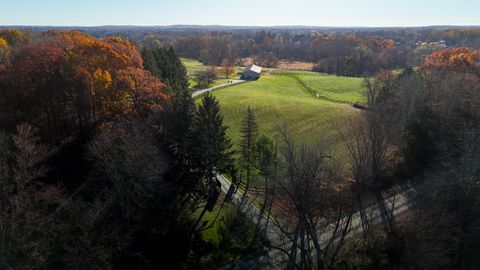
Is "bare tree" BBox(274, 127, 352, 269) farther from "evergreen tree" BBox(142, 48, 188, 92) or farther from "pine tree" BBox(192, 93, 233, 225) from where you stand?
"evergreen tree" BBox(142, 48, 188, 92)

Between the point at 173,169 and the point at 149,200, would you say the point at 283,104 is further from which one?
A: the point at 149,200

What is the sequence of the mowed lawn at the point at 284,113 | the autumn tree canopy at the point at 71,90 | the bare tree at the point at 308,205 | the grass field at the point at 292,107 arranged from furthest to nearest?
the grass field at the point at 292,107
the mowed lawn at the point at 284,113
the autumn tree canopy at the point at 71,90
the bare tree at the point at 308,205

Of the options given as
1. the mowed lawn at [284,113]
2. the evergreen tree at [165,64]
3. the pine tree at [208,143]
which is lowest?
the mowed lawn at [284,113]

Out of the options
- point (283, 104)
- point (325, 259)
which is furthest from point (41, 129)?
point (283, 104)

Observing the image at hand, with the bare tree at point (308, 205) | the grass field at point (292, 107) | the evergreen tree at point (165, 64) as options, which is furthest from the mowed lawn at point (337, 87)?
A: the bare tree at point (308, 205)

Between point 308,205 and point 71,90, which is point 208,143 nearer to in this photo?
point 308,205

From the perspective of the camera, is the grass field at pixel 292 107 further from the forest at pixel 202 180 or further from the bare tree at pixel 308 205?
the bare tree at pixel 308 205
